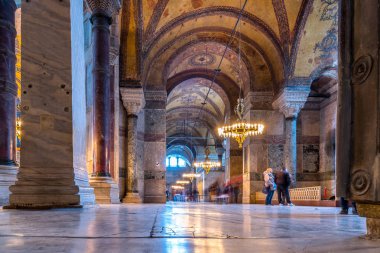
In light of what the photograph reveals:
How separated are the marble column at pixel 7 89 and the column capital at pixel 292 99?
1085cm

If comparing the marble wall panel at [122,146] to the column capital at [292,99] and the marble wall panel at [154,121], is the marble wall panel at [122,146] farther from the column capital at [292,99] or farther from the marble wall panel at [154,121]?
the column capital at [292,99]

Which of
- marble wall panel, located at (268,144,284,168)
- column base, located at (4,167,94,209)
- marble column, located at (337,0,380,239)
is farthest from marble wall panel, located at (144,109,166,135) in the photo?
marble column, located at (337,0,380,239)

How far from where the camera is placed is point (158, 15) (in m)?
14.3

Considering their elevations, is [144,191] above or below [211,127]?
below

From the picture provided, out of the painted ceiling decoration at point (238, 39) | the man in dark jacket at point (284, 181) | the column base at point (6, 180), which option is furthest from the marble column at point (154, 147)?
the column base at point (6, 180)

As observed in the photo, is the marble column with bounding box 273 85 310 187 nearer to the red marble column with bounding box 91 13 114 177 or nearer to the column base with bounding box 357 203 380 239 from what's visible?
the red marble column with bounding box 91 13 114 177

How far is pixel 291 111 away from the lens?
16.0 m

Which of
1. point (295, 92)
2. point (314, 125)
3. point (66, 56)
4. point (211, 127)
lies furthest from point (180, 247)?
point (211, 127)

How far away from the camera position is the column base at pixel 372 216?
5.89 feet

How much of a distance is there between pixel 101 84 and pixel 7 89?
5.73ft

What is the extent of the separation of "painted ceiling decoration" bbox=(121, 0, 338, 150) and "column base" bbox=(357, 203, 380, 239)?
12.0 meters

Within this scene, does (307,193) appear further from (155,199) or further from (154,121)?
(154,121)

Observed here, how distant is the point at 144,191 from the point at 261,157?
17.1 feet

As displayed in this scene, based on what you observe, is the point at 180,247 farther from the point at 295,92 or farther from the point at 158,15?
the point at 295,92
